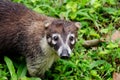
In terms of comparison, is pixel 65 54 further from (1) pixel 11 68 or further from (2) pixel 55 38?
(1) pixel 11 68

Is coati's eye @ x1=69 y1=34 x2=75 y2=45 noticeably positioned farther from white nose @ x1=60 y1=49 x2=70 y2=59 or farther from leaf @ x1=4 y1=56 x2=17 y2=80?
leaf @ x1=4 y1=56 x2=17 y2=80

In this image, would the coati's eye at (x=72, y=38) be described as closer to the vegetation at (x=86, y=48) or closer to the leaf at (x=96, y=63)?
the vegetation at (x=86, y=48)

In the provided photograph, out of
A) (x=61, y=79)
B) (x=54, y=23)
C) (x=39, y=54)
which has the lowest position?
(x=61, y=79)

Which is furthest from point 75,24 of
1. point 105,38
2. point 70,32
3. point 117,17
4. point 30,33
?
point 117,17

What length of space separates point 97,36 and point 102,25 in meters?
0.50

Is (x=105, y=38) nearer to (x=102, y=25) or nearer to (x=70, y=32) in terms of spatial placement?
(x=102, y=25)

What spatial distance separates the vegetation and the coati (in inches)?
9.9

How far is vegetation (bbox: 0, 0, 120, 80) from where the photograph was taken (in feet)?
25.1

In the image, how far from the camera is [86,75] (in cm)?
771

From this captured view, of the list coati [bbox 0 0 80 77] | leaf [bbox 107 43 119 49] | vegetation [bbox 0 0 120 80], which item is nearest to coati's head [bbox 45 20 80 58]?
coati [bbox 0 0 80 77]

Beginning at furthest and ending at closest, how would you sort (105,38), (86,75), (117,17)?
(117,17)
(105,38)
(86,75)

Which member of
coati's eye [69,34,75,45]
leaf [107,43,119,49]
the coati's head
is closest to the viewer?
the coati's head

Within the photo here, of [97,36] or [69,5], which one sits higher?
[69,5]

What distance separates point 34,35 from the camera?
7.45 meters
